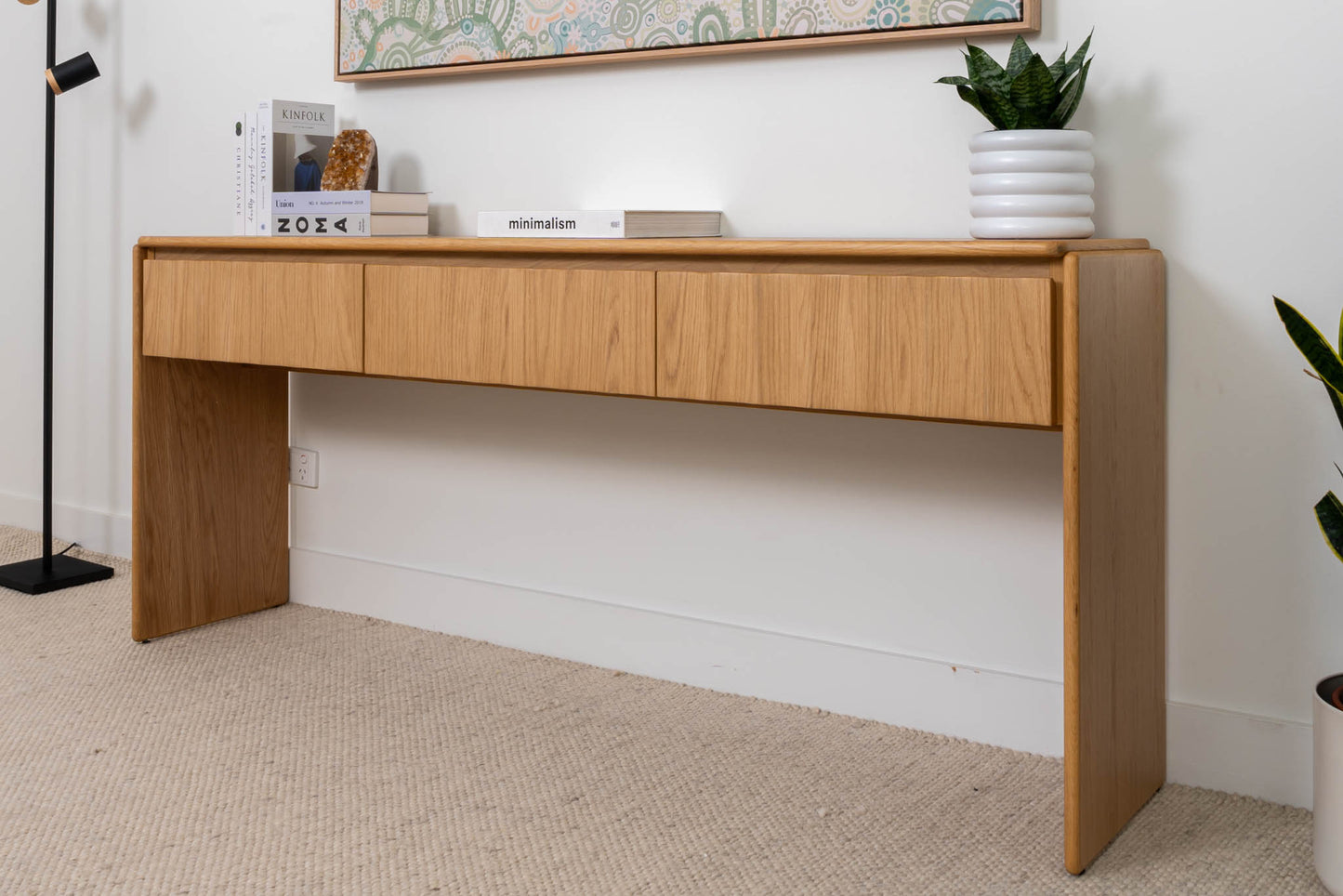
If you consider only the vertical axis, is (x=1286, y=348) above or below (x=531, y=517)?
above

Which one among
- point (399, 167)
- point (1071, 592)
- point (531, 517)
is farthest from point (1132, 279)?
point (399, 167)

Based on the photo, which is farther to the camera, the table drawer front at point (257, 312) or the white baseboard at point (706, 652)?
the table drawer front at point (257, 312)

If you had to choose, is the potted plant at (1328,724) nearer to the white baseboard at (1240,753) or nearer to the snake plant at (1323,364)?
the snake plant at (1323,364)

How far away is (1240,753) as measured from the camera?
1.72 m

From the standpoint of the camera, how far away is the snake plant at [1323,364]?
1.44 metres

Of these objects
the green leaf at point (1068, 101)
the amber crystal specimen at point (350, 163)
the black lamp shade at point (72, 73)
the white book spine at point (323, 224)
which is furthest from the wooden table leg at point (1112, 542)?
the black lamp shade at point (72, 73)

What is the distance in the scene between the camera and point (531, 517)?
2348 millimetres

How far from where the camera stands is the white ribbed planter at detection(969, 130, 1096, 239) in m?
1.58

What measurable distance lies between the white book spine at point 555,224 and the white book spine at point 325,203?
0.26 meters

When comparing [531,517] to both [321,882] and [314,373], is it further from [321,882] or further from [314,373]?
[321,882]

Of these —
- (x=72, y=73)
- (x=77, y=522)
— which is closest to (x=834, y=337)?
(x=72, y=73)

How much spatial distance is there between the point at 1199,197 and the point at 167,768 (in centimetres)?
170

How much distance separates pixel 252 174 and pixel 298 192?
0.49 ft

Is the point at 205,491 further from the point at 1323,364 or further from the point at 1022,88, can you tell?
the point at 1323,364
